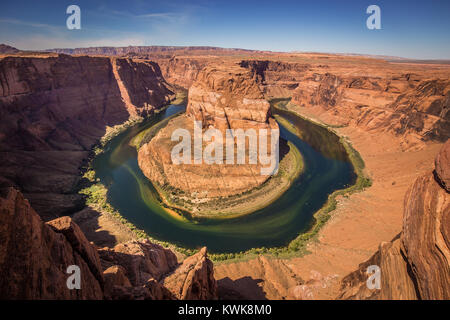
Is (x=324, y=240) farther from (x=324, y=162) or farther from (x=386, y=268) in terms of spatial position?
(x=324, y=162)

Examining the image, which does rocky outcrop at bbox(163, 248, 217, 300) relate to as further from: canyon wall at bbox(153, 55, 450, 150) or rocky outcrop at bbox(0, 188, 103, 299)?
canyon wall at bbox(153, 55, 450, 150)

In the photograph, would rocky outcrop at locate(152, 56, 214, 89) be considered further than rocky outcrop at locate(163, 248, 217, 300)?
Yes

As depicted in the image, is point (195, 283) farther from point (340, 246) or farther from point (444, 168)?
point (340, 246)

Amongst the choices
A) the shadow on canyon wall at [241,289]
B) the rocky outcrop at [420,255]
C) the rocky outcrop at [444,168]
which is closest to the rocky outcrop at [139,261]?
the shadow on canyon wall at [241,289]

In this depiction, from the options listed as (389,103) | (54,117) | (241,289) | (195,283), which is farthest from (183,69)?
(195,283)

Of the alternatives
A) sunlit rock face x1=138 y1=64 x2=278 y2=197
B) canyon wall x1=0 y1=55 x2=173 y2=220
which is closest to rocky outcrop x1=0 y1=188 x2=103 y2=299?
sunlit rock face x1=138 y1=64 x2=278 y2=197
